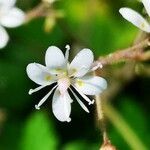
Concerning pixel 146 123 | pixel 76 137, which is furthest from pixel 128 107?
pixel 76 137

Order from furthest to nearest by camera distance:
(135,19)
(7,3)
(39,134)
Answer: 1. (39,134)
2. (7,3)
3. (135,19)

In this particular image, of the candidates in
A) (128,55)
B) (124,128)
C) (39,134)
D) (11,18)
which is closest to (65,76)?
(128,55)

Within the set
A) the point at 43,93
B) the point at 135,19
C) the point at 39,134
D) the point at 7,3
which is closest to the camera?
the point at 135,19

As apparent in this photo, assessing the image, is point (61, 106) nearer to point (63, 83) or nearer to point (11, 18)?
point (63, 83)

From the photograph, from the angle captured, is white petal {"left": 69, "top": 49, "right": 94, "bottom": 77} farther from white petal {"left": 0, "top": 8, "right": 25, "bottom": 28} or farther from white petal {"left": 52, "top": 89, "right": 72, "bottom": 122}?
white petal {"left": 0, "top": 8, "right": 25, "bottom": 28}

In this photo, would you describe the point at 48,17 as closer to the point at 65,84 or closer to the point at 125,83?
the point at 65,84

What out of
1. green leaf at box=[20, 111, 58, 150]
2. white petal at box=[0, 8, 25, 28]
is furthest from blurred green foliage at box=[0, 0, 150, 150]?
white petal at box=[0, 8, 25, 28]
